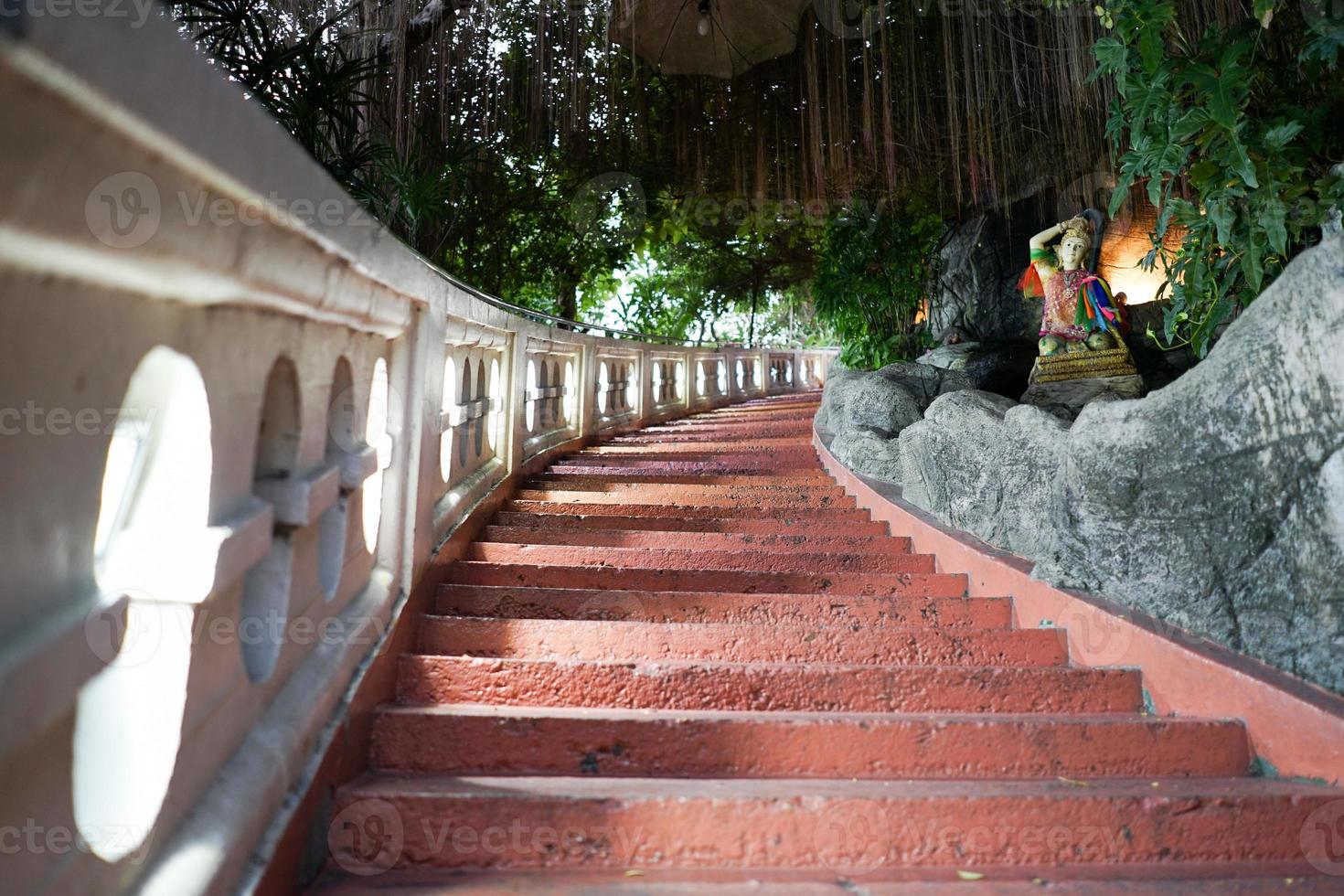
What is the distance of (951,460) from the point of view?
11.4 ft

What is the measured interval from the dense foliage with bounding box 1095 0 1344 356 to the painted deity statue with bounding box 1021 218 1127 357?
9.27ft

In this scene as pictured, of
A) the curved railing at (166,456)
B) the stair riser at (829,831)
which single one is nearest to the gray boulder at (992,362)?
the stair riser at (829,831)

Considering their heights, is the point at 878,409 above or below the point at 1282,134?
below

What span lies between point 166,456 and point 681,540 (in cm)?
246

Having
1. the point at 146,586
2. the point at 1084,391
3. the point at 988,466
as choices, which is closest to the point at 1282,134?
the point at 988,466

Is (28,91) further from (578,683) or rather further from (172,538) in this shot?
(578,683)

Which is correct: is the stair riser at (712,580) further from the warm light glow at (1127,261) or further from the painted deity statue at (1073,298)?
the warm light glow at (1127,261)

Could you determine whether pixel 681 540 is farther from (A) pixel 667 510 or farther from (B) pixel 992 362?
(B) pixel 992 362

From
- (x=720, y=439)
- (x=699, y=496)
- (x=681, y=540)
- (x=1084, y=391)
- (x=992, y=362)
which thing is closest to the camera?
(x=681, y=540)

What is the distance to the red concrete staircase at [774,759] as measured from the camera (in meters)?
1.66

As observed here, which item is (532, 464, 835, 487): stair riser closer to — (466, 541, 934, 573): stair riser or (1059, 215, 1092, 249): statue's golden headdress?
(466, 541, 934, 573): stair riser

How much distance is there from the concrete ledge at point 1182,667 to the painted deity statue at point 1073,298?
366 cm

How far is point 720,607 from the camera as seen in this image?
107 inches

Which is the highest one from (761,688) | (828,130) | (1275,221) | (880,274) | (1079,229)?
(828,130)
